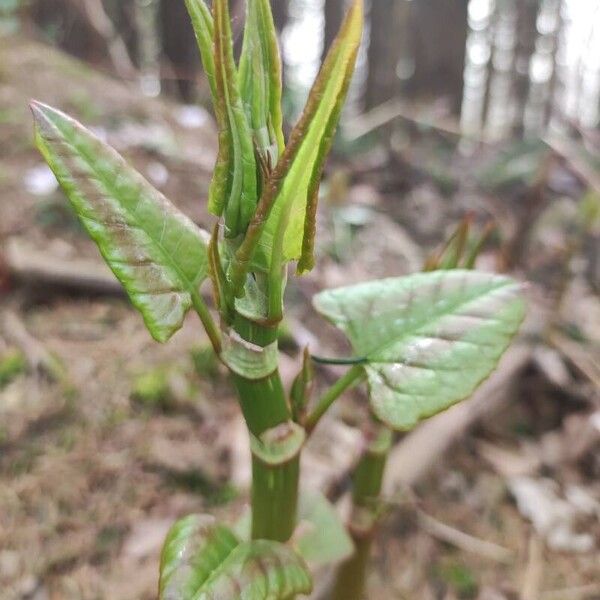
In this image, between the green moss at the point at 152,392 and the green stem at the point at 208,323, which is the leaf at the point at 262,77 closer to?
the green stem at the point at 208,323

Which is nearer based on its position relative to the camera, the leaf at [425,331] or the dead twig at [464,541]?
the leaf at [425,331]

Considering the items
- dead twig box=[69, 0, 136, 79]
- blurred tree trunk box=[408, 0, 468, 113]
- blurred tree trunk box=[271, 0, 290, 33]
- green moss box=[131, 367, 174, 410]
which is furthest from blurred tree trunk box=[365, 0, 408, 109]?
green moss box=[131, 367, 174, 410]

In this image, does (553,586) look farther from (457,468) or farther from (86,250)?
(86,250)

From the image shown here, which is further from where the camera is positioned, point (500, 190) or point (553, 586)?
point (500, 190)

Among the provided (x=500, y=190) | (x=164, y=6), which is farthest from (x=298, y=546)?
(x=164, y=6)

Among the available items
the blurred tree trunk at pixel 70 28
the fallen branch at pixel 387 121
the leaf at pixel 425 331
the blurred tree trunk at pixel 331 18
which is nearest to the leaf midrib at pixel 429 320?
the leaf at pixel 425 331

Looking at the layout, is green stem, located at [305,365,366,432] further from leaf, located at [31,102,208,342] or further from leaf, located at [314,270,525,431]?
leaf, located at [31,102,208,342]

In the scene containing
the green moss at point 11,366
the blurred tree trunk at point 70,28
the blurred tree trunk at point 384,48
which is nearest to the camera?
the green moss at point 11,366
